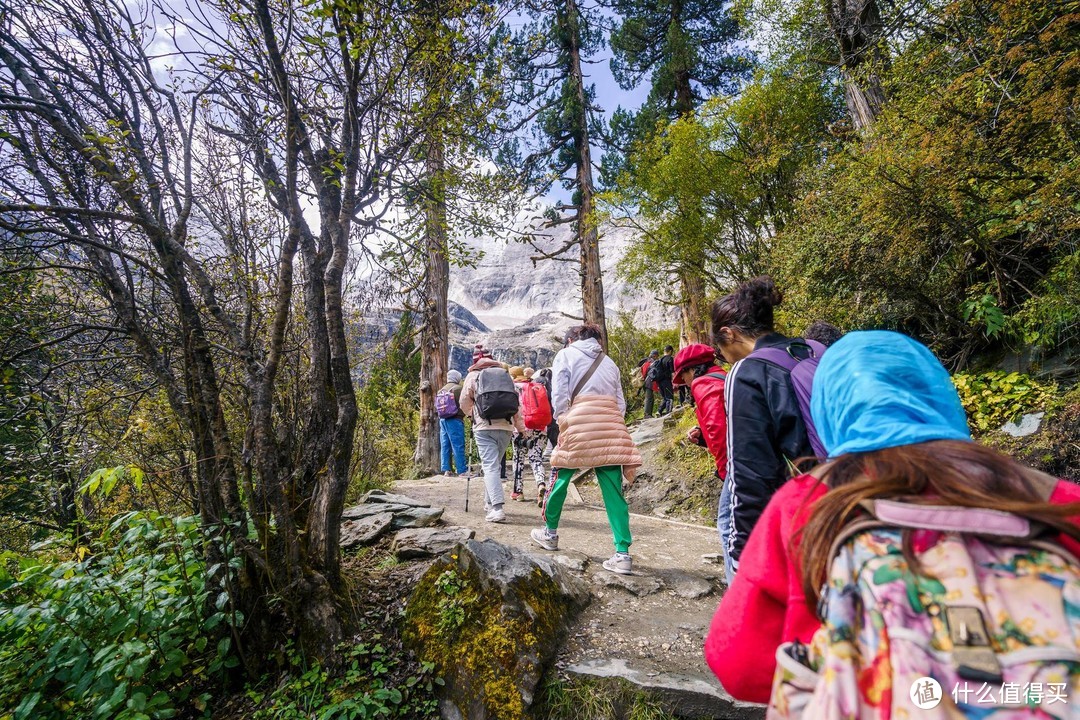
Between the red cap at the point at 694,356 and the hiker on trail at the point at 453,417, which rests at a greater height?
the red cap at the point at 694,356

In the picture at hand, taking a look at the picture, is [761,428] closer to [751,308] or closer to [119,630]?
[751,308]

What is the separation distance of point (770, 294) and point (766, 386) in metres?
0.59

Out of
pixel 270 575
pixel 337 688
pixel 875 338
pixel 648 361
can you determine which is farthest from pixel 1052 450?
pixel 648 361

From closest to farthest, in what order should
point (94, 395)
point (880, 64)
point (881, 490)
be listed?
→ point (881, 490), point (94, 395), point (880, 64)

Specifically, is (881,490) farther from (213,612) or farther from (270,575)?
(213,612)

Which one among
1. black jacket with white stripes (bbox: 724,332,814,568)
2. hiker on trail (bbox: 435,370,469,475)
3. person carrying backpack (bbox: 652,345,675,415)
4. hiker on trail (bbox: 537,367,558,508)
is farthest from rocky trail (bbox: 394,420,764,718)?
person carrying backpack (bbox: 652,345,675,415)

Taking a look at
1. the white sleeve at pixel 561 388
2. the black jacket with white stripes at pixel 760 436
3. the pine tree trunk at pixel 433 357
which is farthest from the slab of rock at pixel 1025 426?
the pine tree trunk at pixel 433 357

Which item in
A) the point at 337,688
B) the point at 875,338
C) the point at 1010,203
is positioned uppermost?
the point at 1010,203

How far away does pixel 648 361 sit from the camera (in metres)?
14.4

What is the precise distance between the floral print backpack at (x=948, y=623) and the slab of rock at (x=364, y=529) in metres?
3.55

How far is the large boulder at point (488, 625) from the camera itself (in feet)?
7.96

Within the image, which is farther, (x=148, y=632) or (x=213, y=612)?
(x=213, y=612)

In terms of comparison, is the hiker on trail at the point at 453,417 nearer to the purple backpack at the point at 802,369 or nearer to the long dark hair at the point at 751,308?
the long dark hair at the point at 751,308

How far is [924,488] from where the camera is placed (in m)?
0.83
